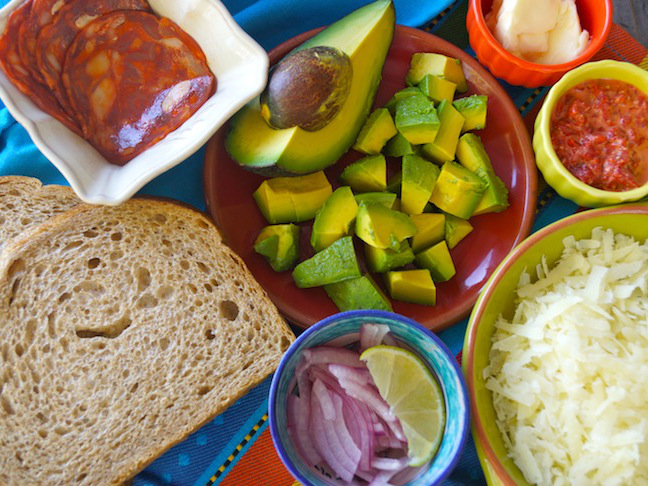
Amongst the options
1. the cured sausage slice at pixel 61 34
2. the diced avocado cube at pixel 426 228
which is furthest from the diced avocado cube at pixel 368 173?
the cured sausage slice at pixel 61 34

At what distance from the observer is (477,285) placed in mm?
1657

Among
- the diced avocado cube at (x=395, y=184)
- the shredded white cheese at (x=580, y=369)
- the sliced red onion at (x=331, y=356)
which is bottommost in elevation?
the shredded white cheese at (x=580, y=369)

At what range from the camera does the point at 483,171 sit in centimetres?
164

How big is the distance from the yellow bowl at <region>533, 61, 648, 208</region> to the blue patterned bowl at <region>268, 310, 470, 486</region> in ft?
1.87

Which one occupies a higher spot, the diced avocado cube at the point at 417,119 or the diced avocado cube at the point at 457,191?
the diced avocado cube at the point at 417,119

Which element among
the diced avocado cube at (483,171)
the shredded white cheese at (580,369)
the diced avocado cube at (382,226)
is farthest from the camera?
the diced avocado cube at (483,171)

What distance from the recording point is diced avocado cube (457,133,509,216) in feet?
5.32

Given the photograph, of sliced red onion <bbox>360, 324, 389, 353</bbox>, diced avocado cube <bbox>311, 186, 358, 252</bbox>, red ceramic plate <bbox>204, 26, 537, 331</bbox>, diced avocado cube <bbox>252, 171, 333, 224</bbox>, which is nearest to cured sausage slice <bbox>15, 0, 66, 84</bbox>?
red ceramic plate <bbox>204, 26, 537, 331</bbox>

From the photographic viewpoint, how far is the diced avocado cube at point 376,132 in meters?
1.63

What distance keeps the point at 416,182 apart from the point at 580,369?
586 millimetres

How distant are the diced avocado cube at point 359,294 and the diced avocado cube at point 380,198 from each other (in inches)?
7.4

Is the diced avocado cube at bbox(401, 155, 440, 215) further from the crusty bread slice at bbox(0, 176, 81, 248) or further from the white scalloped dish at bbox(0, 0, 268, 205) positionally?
the crusty bread slice at bbox(0, 176, 81, 248)

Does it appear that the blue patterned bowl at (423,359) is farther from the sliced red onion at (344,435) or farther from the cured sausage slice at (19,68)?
the cured sausage slice at (19,68)

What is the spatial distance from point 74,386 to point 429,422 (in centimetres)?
86
